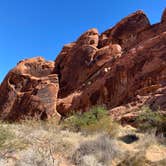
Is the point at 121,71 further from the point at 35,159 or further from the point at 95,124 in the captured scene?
the point at 35,159

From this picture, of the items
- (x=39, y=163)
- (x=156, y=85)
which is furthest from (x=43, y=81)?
(x=39, y=163)

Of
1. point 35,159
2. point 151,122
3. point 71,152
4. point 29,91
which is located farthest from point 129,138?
point 29,91

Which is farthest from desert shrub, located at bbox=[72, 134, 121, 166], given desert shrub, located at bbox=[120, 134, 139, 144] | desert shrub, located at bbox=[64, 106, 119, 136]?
desert shrub, located at bbox=[64, 106, 119, 136]

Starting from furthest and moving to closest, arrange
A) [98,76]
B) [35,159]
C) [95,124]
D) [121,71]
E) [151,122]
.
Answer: [98,76]
[121,71]
[151,122]
[95,124]
[35,159]

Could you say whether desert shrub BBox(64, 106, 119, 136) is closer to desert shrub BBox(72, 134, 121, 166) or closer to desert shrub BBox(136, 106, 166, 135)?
desert shrub BBox(136, 106, 166, 135)

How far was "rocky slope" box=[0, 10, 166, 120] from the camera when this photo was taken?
24594mm

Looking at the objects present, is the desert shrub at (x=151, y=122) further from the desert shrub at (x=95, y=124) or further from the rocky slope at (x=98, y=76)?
the rocky slope at (x=98, y=76)

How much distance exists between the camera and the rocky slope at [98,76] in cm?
2459

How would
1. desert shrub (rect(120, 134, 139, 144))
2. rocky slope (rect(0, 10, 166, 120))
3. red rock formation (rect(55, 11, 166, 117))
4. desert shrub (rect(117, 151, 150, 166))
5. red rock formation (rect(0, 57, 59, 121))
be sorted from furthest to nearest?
1. red rock formation (rect(0, 57, 59, 121))
2. rocky slope (rect(0, 10, 166, 120))
3. red rock formation (rect(55, 11, 166, 117))
4. desert shrub (rect(120, 134, 139, 144))
5. desert shrub (rect(117, 151, 150, 166))

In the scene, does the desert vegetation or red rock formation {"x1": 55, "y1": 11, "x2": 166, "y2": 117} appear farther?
red rock formation {"x1": 55, "y1": 11, "x2": 166, "y2": 117}

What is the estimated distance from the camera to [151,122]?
15023mm

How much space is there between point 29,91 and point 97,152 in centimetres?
3000

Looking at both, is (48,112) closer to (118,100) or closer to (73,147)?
(118,100)

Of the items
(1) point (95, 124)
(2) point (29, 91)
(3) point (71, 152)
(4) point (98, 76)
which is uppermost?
(4) point (98, 76)
